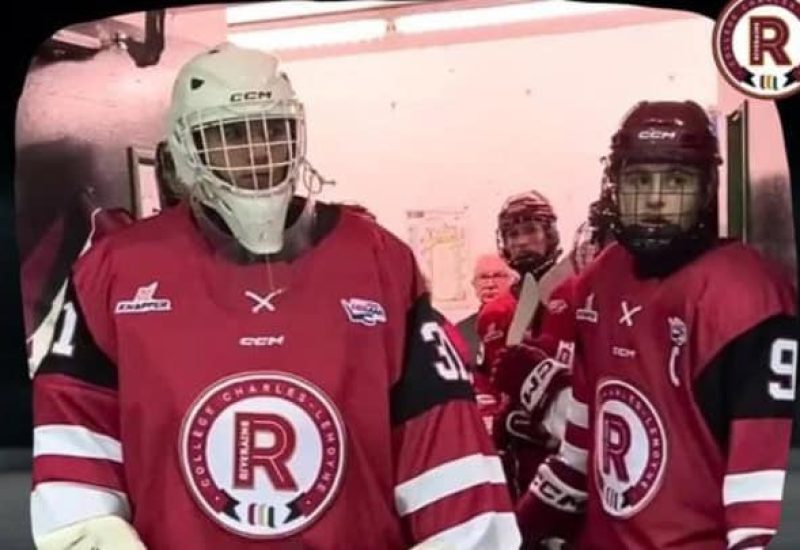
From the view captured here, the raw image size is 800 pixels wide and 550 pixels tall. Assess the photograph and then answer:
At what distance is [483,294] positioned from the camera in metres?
1.71

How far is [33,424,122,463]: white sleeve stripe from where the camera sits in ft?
5.03

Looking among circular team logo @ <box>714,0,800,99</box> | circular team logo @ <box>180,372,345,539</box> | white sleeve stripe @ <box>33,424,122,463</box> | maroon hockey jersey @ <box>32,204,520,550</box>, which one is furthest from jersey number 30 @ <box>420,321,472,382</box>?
circular team logo @ <box>714,0,800,99</box>

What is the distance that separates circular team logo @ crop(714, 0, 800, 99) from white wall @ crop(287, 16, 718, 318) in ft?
0.07

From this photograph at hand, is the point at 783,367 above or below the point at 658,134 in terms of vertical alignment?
below

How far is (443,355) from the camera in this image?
1.55 metres

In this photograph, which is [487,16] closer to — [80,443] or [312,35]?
[312,35]

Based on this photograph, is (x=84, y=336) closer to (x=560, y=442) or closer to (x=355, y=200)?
(x=355, y=200)

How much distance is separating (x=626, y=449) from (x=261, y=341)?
431mm

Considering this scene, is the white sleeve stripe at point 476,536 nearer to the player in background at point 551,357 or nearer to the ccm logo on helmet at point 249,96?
the player in background at point 551,357

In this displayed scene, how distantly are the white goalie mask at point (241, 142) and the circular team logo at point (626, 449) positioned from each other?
418mm

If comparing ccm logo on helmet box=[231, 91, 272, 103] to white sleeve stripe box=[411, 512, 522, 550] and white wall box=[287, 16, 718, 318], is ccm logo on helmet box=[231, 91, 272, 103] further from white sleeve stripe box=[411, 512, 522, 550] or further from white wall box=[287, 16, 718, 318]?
white sleeve stripe box=[411, 512, 522, 550]

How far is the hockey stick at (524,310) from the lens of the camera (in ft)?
5.70

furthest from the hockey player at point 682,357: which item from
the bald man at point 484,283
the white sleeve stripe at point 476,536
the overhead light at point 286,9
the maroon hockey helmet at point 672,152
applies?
the overhead light at point 286,9

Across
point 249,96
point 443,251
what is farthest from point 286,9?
point 443,251
